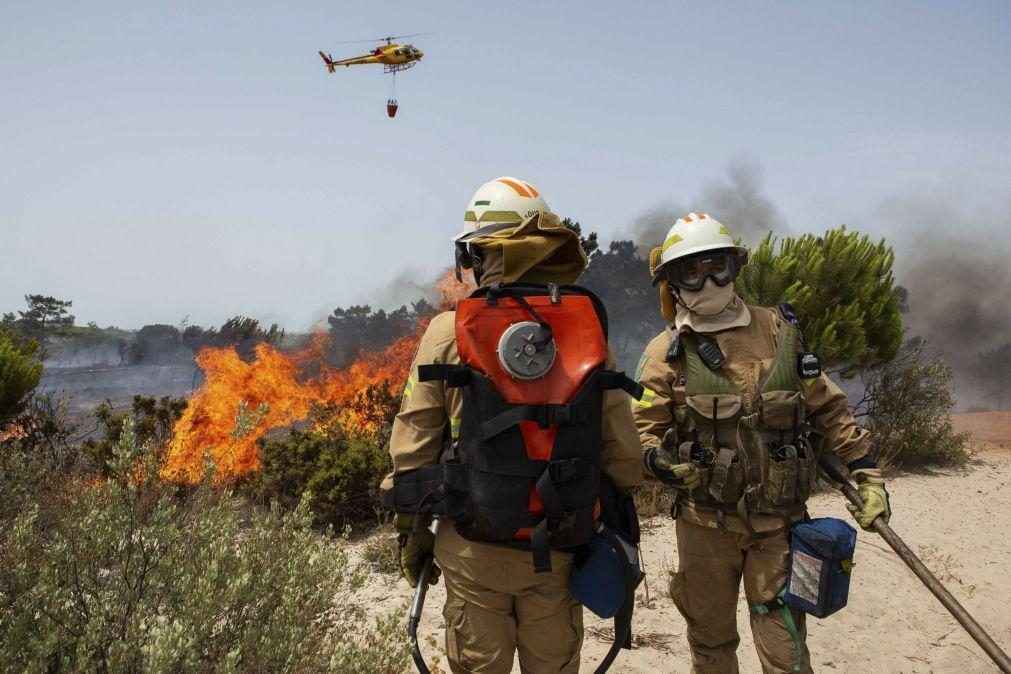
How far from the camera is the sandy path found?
14.7ft

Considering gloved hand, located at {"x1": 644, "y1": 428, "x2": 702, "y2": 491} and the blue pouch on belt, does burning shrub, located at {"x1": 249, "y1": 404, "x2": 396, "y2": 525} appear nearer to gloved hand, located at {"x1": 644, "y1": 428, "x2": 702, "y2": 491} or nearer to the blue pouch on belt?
gloved hand, located at {"x1": 644, "y1": 428, "x2": 702, "y2": 491}

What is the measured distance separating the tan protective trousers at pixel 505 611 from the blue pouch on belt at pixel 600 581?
8cm

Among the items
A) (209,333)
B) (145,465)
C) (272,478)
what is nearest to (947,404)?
(272,478)

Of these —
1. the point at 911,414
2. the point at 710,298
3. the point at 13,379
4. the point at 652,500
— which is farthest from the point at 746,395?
the point at 13,379

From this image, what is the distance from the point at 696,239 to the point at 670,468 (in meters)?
1.20

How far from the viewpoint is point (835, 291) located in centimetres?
959

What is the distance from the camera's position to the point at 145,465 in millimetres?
2797

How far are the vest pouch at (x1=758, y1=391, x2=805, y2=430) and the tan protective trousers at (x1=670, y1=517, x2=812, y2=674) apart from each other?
1.78 feet

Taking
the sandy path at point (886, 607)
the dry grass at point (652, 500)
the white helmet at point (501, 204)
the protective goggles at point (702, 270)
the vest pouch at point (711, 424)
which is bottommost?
the sandy path at point (886, 607)

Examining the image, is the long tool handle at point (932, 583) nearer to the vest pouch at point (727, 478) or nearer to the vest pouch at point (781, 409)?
the vest pouch at point (781, 409)

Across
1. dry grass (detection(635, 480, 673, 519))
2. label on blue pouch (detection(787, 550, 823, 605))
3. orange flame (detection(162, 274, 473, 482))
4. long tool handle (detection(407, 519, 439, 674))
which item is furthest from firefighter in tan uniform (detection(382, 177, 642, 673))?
orange flame (detection(162, 274, 473, 482))

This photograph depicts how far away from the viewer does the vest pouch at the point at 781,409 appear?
3.22 meters

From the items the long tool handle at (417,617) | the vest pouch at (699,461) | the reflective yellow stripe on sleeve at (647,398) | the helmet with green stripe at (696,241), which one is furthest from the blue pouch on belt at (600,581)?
the helmet with green stripe at (696,241)

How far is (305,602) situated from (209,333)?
21412 mm
